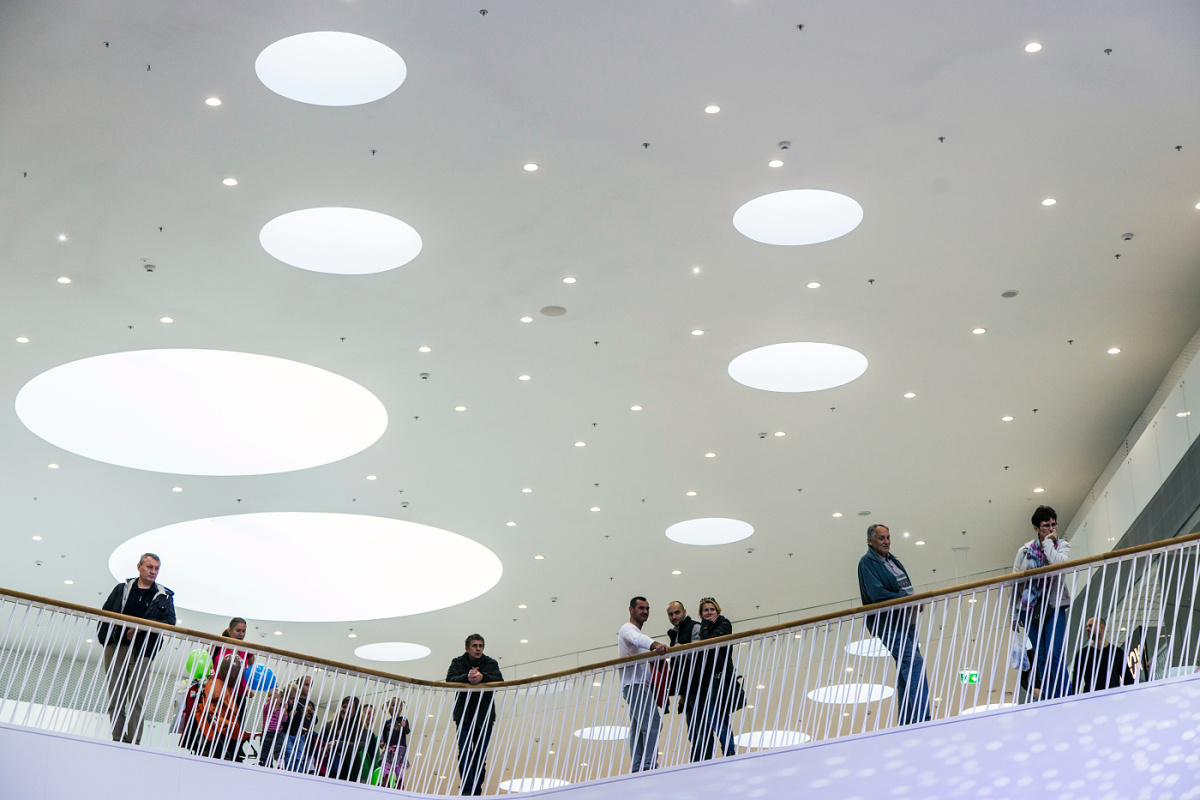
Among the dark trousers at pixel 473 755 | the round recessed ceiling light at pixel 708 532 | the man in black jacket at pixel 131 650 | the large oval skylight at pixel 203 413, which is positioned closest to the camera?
the man in black jacket at pixel 131 650

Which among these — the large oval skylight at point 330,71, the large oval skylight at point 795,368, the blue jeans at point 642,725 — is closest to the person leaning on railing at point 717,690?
the blue jeans at point 642,725

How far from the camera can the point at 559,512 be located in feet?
71.3

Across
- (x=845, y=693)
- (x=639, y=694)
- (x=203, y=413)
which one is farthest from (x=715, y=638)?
(x=203, y=413)

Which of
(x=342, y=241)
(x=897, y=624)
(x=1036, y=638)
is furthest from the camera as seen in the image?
(x=342, y=241)

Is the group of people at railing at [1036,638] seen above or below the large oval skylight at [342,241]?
below

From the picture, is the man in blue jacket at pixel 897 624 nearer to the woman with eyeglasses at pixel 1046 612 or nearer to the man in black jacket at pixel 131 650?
the woman with eyeglasses at pixel 1046 612

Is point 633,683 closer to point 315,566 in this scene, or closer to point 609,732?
point 609,732

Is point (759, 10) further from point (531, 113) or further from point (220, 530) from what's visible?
point (220, 530)

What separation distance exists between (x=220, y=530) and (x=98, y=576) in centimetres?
301

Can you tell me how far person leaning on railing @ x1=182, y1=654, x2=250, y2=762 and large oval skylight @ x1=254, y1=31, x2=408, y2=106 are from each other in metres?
5.73

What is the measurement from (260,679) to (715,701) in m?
4.77

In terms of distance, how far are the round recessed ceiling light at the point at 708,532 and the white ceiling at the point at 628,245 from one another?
1.87 feet

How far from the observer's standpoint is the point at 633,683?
498 inches

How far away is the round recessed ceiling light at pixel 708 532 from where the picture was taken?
74.5 feet
